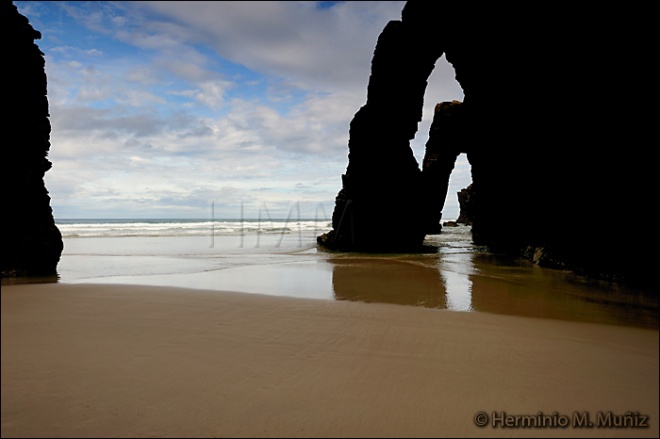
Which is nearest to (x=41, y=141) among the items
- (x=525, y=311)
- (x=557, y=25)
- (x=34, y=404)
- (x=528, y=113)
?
(x=34, y=404)

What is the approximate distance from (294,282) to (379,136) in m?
15.5

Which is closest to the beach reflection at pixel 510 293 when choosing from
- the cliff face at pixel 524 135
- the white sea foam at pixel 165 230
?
the cliff face at pixel 524 135

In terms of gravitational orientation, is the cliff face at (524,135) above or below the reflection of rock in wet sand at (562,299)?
above

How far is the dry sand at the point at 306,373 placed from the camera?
256cm

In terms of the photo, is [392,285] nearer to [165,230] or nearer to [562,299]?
[562,299]

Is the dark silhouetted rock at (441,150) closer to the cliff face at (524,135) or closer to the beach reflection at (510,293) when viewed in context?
the cliff face at (524,135)

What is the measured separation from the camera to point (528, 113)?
44.2 feet

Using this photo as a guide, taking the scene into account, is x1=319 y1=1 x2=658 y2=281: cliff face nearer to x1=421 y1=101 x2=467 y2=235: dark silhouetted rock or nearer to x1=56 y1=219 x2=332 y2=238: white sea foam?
x1=421 y1=101 x2=467 y2=235: dark silhouetted rock

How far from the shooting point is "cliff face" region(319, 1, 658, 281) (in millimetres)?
8805

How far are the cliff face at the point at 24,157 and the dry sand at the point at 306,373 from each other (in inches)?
227

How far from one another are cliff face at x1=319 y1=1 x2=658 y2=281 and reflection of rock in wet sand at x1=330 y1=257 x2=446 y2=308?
468 cm

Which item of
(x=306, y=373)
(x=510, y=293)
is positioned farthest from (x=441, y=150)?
(x=306, y=373)

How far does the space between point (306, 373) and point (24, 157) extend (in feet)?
36.6

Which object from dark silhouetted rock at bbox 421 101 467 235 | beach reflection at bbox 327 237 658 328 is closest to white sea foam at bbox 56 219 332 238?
dark silhouetted rock at bbox 421 101 467 235
